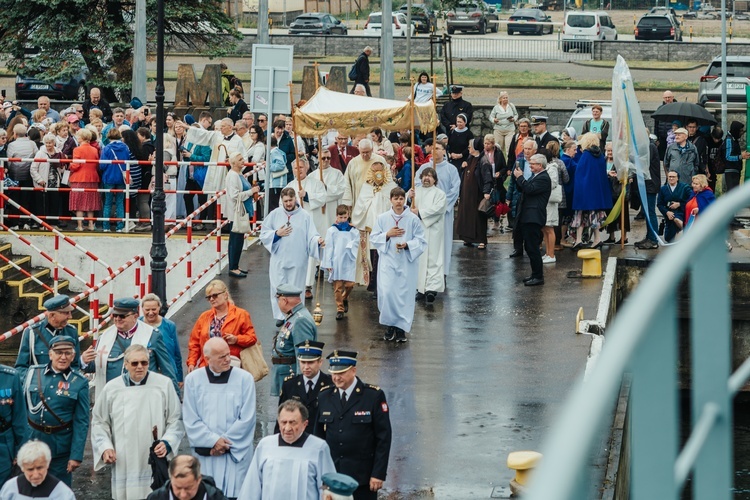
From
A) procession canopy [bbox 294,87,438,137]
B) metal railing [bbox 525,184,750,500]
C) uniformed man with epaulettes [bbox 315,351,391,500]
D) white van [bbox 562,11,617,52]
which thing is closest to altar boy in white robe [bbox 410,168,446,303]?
procession canopy [bbox 294,87,438,137]

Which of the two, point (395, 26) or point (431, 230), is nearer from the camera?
point (431, 230)

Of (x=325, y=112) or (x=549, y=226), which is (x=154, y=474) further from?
(x=549, y=226)

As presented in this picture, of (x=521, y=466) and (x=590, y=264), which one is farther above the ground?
(x=590, y=264)

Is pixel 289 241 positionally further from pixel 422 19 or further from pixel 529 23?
pixel 529 23

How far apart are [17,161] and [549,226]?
8.35m

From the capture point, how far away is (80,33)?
32.9 m

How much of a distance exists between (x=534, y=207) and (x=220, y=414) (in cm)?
867

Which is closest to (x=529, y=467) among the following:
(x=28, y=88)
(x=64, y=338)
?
(x=64, y=338)

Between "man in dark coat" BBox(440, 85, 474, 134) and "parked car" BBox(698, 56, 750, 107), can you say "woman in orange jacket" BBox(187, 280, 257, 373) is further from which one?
"parked car" BBox(698, 56, 750, 107)

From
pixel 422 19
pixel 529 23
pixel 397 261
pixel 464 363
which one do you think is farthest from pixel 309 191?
pixel 529 23

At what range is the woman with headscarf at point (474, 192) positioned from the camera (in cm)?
1977

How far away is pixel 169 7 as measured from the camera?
110ft

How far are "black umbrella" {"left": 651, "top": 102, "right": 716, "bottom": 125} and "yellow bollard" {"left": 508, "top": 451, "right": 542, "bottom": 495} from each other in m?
13.3

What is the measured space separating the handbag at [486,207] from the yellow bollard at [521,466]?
955 cm
